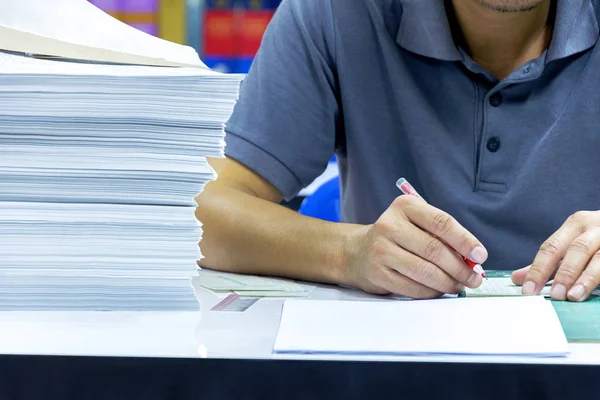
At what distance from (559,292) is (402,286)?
0.54ft

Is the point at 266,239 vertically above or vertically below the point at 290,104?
below

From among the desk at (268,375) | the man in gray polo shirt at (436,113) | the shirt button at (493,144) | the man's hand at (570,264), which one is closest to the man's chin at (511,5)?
the man in gray polo shirt at (436,113)

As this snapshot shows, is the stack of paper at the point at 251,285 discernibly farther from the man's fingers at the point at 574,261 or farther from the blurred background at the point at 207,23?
the blurred background at the point at 207,23

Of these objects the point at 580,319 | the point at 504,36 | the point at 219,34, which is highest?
the point at 504,36

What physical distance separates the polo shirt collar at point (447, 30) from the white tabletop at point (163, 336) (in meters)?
0.65

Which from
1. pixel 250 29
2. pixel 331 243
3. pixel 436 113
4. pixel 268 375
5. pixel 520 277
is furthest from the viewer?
pixel 250 29

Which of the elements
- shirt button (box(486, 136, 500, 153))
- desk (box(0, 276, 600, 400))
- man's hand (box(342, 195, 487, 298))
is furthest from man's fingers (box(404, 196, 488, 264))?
shirt button (box(486, 136, 500, 153))

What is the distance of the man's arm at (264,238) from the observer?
3.24 ft

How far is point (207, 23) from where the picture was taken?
10.1ft

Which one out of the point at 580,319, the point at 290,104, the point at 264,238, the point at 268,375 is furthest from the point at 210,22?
the point at 268,375

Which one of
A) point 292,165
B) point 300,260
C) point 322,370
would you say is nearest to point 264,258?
point 300,260

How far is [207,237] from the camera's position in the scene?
3.63 feet

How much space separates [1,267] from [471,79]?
2.71 ft

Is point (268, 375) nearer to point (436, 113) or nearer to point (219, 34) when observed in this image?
point (436, 113)
